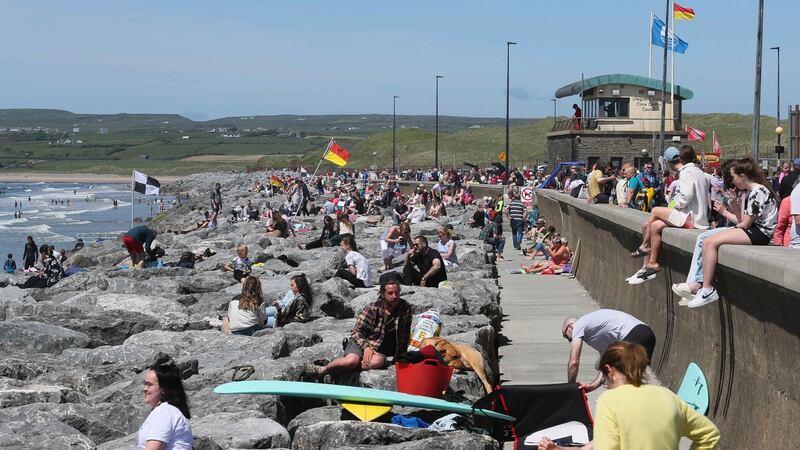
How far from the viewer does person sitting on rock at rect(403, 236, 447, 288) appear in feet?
54.4

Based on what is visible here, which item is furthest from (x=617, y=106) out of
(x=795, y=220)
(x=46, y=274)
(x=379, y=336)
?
(x=795, y=220)

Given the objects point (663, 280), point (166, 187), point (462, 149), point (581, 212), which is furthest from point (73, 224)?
point (663, 280)

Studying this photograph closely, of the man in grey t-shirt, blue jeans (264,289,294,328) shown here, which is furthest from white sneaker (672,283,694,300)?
blue jeans (264,289,294,328)

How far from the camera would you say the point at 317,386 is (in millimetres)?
9211

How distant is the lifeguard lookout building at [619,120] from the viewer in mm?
54188

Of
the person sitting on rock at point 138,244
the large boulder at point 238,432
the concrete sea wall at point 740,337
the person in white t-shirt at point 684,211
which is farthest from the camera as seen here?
→ the person sitting on rock at point 138,244

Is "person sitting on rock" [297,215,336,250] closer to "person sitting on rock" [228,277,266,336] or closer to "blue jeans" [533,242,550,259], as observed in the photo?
"blue jeans" [533,242,550,259]

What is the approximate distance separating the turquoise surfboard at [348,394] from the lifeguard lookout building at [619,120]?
45.6 meters

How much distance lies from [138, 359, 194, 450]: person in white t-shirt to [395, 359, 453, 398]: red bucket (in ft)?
9.19

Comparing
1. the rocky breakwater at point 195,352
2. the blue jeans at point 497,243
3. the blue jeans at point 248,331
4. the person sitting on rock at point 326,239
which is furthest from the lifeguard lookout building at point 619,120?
the blue jeans at point 248,331

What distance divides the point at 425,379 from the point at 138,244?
14.6m

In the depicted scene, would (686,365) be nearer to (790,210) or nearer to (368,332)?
(790,210)

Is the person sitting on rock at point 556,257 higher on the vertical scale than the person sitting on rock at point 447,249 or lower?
lower

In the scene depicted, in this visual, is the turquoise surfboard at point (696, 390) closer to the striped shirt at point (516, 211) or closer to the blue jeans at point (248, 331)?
the blue jeans at point (248, 331)
